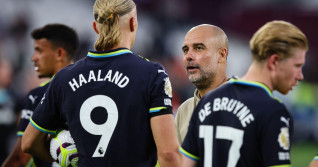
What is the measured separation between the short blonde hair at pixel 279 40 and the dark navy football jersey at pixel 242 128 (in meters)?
0.20

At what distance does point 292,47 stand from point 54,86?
1.72m

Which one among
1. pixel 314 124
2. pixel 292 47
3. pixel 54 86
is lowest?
pixel 314 124

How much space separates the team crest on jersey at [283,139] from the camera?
3.11m

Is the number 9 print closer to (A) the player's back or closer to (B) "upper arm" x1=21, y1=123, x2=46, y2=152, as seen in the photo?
(A) the player's back

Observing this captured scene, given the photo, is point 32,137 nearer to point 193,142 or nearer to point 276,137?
point 193,142

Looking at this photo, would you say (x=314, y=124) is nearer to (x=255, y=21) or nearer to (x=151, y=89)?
(x=255, y=21)

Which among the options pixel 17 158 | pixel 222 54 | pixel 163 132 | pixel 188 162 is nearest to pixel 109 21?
pixel 163 132

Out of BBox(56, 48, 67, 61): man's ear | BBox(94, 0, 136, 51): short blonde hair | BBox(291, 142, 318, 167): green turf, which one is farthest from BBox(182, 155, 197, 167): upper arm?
BBox(291, 142, 318, 167): green turf

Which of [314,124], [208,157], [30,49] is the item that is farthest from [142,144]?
[314,124]

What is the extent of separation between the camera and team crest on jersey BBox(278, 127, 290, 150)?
3.11 m

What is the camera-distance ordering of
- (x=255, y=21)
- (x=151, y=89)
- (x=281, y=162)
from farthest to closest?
1. (x=255, y=21)
2. (x=151, y=89)
3. (x=281, y=162)

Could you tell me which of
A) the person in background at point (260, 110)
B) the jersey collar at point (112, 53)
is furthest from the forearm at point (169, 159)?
the jersey collar at point (112, 53)

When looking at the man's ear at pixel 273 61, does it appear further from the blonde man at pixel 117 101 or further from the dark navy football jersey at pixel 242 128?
the blonde man at pixel 117 101

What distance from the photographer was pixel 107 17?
390 centimetres
